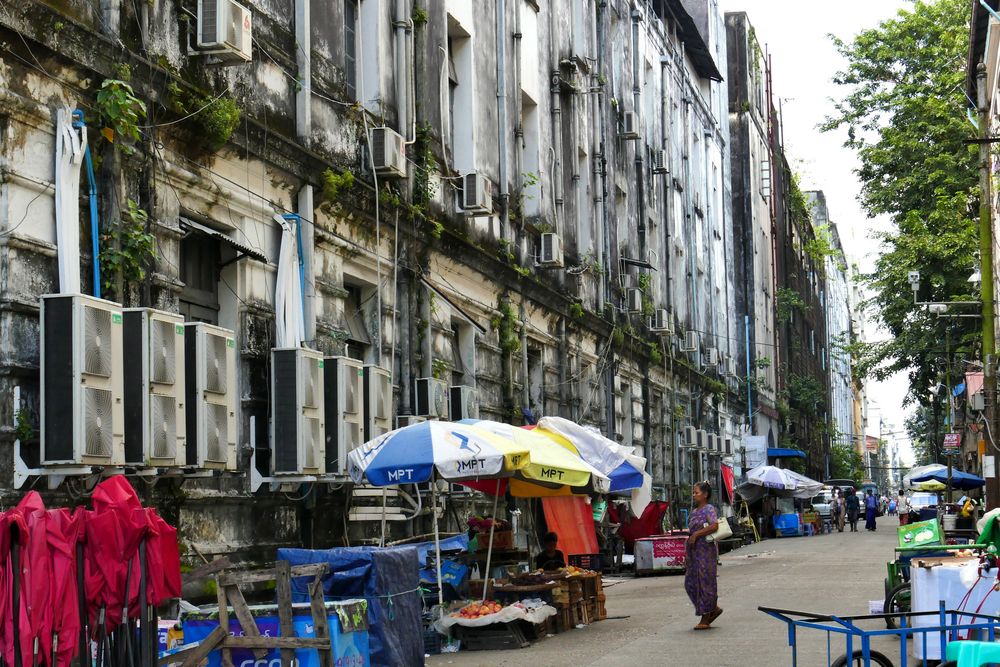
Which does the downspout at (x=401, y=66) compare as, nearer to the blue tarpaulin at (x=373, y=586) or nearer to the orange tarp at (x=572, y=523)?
the orange tarp at (x=572, y=523)

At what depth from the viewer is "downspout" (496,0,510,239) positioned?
2177 cm

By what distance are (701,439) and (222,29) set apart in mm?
28744

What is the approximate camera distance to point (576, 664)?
12.1 metres

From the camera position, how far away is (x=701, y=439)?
39094mm

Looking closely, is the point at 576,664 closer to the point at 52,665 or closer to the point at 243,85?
the point at 52,665

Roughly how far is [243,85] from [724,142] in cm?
3775

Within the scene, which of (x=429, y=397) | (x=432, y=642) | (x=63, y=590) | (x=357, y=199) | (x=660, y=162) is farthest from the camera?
(x=660, y=162)

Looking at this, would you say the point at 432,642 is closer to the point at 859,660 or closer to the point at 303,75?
the point at 859,660

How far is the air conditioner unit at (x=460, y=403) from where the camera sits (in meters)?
18.6

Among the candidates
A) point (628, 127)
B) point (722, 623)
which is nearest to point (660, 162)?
point (628, 127)

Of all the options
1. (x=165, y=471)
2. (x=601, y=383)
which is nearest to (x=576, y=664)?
(x=165, y=471)

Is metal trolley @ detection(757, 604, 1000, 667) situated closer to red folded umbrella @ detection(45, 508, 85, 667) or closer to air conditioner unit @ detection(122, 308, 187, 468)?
red folded umbrella @ detection(45, 508, 85, 667)

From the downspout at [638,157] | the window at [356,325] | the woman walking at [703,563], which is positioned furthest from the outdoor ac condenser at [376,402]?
the downspout at [638,157]

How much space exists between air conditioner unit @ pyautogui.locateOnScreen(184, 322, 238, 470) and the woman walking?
5396 mm
